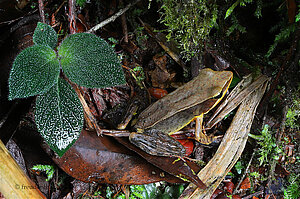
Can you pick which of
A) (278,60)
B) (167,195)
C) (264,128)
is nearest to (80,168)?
(167,195)

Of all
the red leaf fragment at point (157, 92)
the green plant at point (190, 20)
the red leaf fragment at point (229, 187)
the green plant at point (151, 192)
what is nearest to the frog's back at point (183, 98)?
the red leaf fragment at point (157, 92)

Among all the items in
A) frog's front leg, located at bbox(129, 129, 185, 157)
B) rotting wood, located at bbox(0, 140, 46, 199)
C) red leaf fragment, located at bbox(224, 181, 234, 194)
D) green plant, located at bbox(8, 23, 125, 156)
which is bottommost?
red leaf fragment, located at bbox(224, 181, 234, 194)

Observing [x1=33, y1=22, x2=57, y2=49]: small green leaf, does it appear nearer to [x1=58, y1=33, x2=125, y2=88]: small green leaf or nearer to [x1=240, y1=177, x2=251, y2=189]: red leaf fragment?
[x1=58, y1=33, x2=125, y2=88]: small green leaf

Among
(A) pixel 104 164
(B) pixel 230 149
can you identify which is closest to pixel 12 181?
(A) pixel 104 164

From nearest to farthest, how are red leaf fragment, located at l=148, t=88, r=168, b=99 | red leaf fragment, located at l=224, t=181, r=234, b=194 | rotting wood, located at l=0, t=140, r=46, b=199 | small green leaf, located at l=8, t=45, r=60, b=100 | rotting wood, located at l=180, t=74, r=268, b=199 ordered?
rotting wood, located at l=0, t=140, r=46, b=199 → small green leaf, located at l=8, t=45, r=60, b=100 → rotting wood, located at l=180, t=74, r=268, b=199 → red leaf fragment, located at l=224, t=181, r=234, b=194 → red leaf fragment, located at l=148, t=88, r=168, b=99

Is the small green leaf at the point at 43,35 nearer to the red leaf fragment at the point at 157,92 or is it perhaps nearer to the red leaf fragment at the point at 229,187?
Answer: the red leaf fragment at the point at 157,92

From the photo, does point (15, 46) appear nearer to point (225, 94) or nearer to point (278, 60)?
point (225, 94)

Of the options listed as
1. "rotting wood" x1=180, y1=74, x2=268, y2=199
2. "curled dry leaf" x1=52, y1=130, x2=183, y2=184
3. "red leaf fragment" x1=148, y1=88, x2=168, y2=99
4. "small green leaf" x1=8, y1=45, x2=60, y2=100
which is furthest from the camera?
"red leaf fragment" x1=148, y1=88, x2=168, y2=99

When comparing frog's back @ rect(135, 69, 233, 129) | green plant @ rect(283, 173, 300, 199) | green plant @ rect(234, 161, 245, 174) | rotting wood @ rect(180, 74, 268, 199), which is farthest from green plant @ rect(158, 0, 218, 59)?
green plant @ rect(283, 173, 300, 199)
